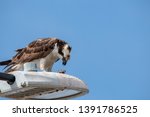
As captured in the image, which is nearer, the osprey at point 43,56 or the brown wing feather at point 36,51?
the osprey at point 43,56

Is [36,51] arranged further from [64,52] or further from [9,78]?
[9,78]

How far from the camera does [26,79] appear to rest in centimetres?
265

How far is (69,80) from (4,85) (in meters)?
0.70

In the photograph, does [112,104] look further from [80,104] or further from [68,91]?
[68,91]

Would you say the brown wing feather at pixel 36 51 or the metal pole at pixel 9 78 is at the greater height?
the brown wing feather at pixel 36 51

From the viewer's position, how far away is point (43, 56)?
3570 mm

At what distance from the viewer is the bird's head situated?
10.7 feet

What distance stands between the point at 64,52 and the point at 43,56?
36 centimetres

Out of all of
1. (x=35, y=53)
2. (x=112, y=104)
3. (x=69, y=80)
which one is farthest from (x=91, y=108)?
(x=69, y=80)

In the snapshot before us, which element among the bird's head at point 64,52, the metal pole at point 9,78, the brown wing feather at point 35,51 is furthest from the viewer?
the brown wing feather at point 35,51

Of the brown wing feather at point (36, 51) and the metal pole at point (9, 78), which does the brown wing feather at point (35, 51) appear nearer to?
the brown wing feather at point (36, 51)

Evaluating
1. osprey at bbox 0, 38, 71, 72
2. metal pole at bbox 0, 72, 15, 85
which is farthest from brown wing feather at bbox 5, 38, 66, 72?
metal pole at bbox 0, 72, 15, 85

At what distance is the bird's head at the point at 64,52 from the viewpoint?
3.27 metres

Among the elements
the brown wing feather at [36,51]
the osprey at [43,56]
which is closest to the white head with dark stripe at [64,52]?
the osprey at [43,56]
